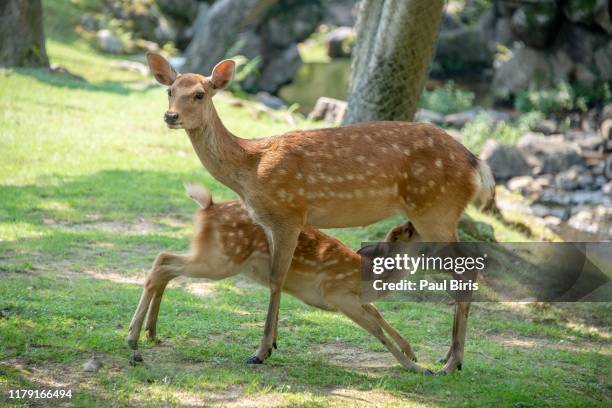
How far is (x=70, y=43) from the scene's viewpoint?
2300 cm

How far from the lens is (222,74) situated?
6426mm

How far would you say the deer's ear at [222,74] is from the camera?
252 inches

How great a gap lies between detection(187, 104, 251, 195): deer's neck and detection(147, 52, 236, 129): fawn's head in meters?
0.09

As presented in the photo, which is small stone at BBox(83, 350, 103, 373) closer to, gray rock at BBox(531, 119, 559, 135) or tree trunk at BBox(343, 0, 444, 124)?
tree trunk at BBox(343, 0, 444, 124)

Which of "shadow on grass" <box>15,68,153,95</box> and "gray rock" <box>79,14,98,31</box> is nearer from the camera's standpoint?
"shadow on grass" <box>15,68,153,95</box>

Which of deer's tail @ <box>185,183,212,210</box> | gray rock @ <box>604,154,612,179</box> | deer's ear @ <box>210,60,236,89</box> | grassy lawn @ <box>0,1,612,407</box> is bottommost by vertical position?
gray rock @ <box>604,154,612,179</box>

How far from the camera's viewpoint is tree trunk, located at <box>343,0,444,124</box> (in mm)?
9695

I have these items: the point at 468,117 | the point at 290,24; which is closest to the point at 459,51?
the point at 290,24

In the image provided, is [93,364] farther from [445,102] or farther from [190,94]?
[445,102]

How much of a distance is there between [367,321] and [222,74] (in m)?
2.05

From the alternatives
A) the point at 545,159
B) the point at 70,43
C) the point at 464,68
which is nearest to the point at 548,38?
the point at 464,68

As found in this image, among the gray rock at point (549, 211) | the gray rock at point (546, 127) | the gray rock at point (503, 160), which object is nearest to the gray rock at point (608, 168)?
the gray rock at point (503, 160)

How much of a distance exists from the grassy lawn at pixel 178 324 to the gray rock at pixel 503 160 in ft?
21.9

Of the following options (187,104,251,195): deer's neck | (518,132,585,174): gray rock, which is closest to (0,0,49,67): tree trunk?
(518,132,585,174): gray rock
